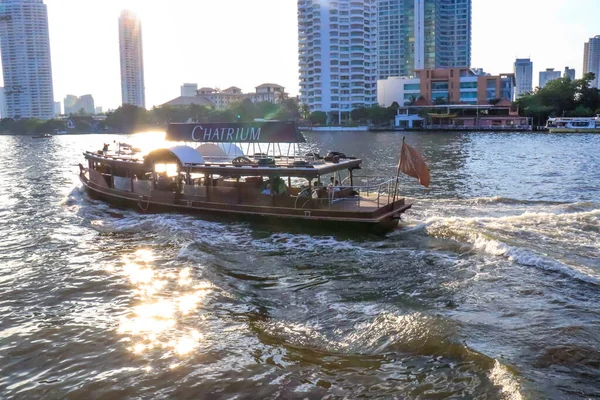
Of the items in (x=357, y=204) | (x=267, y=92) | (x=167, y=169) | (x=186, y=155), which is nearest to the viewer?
(x=357, y=204)

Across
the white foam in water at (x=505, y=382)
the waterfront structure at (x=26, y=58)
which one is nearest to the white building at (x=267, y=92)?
the waterfront structure at (x=26, y=58)

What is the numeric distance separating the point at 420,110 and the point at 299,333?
369 ft

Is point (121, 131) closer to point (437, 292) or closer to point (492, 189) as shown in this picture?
point (492, 189)

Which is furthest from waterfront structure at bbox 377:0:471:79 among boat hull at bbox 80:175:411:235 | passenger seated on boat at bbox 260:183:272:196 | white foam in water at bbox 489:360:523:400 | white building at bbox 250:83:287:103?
white foam in water at bbox 489:360:523:400

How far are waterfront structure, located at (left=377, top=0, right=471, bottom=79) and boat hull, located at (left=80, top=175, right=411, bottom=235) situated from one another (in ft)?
515

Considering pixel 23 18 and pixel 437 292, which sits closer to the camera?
pixel 437 292

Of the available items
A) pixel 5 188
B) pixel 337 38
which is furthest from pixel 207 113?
pixel 5 188

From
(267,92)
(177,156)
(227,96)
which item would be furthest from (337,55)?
(177,156)

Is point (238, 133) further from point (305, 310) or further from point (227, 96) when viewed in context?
point (227, 96)

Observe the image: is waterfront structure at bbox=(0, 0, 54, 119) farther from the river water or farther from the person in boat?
the river water

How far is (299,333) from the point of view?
9594 mm

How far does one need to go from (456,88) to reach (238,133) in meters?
107

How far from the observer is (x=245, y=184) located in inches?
803

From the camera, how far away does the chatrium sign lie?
21.5 metres
